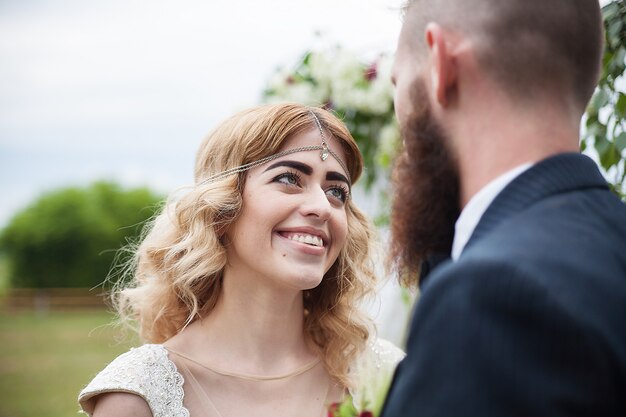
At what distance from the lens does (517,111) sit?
1.40m

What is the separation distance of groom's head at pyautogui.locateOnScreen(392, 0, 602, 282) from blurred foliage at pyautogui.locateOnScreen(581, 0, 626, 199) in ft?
2.79

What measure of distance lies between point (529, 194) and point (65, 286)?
3312 cm

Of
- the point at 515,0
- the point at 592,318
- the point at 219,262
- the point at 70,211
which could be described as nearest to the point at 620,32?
the point at 515,0

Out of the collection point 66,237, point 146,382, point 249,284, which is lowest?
point 66,237

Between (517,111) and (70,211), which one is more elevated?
(517,111)

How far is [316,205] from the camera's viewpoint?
9.68 feet

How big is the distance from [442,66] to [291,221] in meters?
1.55

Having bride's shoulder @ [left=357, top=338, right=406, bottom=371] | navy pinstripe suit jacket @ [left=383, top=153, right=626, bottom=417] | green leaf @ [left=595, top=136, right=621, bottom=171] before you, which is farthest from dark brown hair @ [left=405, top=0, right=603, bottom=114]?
bride's shoulder @ [left=357, top=338, right=406, bottom=371]

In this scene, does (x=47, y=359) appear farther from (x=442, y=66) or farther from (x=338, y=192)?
(x=442, y=66)

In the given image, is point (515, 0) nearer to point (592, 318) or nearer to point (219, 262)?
point (592, 318)

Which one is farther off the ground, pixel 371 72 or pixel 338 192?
pixel 371 72

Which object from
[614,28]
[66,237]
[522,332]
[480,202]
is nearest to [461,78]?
[480,202]

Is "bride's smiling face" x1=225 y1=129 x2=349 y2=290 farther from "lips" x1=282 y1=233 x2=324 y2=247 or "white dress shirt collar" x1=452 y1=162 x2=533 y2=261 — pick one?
"white dress shirt collar" x1=452 y1=162 x2=533 y2=261

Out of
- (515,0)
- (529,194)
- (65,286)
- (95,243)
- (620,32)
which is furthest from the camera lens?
(95,243)
